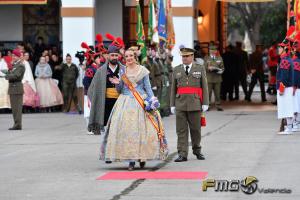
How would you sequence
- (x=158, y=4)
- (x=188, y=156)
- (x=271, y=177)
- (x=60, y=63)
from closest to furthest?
(x=271, y=177) < (x=188, y=156) < (x=158, y=4) < (x=60, y=63)

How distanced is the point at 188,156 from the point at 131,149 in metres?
2.22

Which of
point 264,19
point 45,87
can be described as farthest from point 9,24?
point 264,19

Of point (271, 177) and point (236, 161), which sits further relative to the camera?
point (236, 161)

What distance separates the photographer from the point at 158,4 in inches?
1075

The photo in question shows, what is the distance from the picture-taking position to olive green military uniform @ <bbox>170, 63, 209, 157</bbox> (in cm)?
1570

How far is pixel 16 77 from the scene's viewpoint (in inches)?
894

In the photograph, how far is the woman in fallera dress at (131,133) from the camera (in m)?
14.3

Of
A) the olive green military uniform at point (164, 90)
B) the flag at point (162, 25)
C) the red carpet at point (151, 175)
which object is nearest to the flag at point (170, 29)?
the flag at point (162, 25)

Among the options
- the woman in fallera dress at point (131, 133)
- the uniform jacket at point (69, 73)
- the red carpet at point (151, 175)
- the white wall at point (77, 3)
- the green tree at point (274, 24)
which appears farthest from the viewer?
the green tree at point (274, 24)

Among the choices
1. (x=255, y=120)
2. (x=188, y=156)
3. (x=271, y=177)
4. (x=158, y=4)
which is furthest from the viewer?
(x=158, y=4)

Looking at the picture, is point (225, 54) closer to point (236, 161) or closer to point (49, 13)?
point (49, 13)

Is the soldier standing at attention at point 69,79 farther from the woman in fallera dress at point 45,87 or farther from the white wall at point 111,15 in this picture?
the white wall at point 111,15

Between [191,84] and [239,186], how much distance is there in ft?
12.0

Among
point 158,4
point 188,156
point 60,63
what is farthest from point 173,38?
point 188,156
